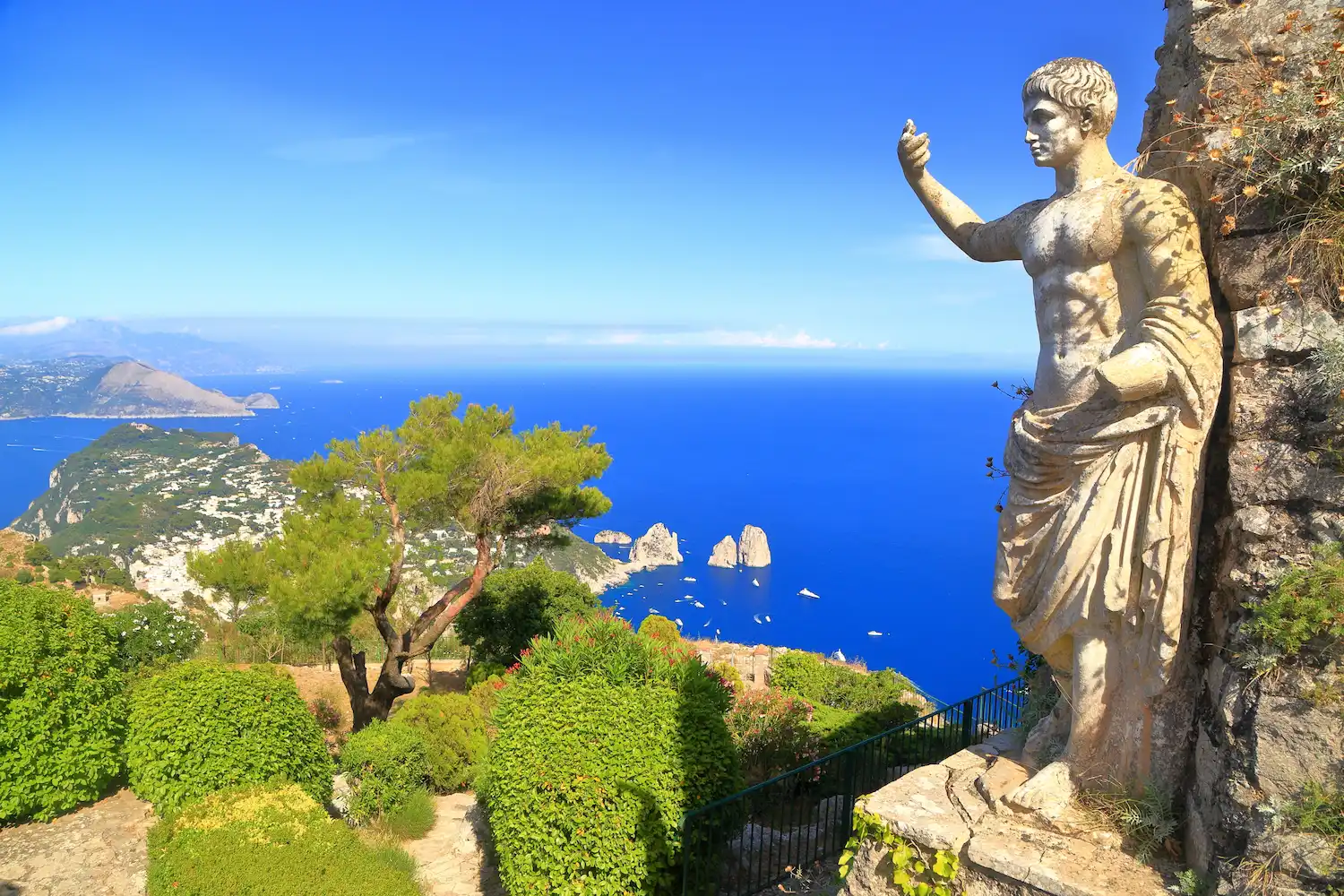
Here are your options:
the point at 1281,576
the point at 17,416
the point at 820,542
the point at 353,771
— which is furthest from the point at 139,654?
the point at 17,416

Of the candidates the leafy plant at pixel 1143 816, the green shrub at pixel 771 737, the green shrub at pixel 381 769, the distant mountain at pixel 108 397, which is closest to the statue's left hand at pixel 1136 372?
the leafy plant at pixel 1143 816

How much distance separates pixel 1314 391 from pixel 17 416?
22419 centimetres

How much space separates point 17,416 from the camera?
562 feet

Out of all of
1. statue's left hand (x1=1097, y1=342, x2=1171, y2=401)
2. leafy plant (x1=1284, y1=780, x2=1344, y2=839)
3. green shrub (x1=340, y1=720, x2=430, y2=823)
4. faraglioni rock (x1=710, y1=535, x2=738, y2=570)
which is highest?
statue's left hand (x1=1097, y1=342, x2=1171, y2=401)

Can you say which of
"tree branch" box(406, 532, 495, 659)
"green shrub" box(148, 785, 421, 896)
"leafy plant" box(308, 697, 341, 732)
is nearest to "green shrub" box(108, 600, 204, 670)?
"leafy plant" box(308, 697, 341, 732)

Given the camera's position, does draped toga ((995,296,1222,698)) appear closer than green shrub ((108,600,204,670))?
Yes

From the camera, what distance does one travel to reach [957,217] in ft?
13.5

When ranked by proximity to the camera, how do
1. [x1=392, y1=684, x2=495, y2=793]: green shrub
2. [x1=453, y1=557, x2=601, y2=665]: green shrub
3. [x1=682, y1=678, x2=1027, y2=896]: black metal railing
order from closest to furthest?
[x1=682, y1=678, x2=1027, y2=896]: black metal railing → [x1=392, y1=684, x2=495, y2=793]: green shrub → [x1=453, y1=557, x2=601, y2=665]: green shrub

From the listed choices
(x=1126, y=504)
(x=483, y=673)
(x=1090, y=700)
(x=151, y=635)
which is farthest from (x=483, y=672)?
(x=1126, y=504)

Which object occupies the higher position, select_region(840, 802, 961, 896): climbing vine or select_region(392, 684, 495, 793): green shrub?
select_region(840, 802, 961, 896): climbing vine

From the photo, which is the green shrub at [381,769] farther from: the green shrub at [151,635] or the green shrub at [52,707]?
the green shrub at [151,635]

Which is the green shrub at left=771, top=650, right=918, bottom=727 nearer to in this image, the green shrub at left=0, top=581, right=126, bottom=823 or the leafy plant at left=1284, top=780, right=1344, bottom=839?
the green shrub at left=0, top=581, right=126, bottom=823

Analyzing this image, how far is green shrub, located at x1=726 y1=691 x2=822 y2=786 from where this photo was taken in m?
8.98

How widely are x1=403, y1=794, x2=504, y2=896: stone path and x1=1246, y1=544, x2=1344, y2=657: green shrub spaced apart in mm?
6723
